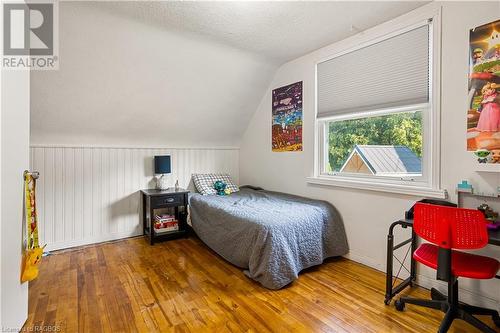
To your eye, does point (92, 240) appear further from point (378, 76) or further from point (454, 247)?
point (378, 76)

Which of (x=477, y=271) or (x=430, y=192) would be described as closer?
(x=477, y=271)

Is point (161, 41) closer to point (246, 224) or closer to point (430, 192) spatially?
point (246, 224)

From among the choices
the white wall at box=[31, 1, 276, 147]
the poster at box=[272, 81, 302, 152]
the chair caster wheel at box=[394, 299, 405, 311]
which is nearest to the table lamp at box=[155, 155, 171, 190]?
the white wall at box=[31, 1, 276, 147]

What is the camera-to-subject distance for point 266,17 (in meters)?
2.35

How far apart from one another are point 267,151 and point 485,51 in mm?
2602

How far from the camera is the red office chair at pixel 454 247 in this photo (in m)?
1.53

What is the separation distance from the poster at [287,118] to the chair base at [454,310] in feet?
6.63

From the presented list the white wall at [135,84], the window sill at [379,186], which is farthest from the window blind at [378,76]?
the white wall at [135,84]

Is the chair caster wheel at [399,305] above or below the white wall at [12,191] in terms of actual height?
below

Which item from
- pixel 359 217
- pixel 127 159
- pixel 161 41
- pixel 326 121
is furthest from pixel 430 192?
pixel 127 159

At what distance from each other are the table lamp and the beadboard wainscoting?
18cm

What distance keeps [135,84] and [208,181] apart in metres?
1.70

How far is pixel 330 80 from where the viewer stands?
301 cm

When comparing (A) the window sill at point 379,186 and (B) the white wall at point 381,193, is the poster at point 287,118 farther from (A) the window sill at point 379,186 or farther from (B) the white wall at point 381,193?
(A) the window sill at point 379,186
